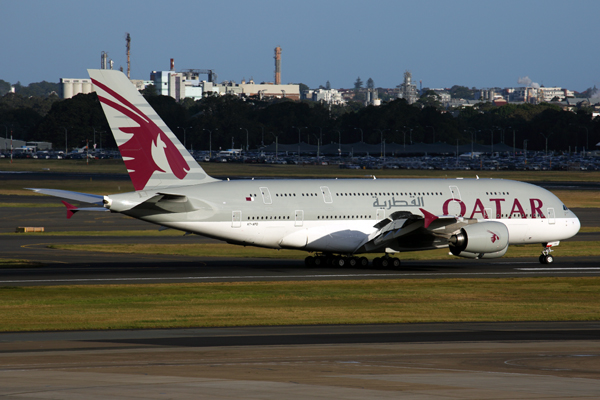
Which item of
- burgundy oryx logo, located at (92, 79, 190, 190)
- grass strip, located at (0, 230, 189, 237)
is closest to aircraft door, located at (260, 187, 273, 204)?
burgundy oryx logo, located at (92, 79, 190, 190)

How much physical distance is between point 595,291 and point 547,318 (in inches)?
289

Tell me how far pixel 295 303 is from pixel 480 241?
13851 millimetres

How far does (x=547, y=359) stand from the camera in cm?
1986

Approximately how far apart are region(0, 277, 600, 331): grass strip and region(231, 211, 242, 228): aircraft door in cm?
499

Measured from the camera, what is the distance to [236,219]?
39812mm

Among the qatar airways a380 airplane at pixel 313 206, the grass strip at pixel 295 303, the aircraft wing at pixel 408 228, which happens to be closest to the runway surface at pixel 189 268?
the qatar airways a380 airplane at pixel 313 206

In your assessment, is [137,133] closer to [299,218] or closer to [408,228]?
[299,218]

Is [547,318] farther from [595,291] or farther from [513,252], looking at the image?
[513,252]

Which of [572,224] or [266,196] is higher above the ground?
[266,196]

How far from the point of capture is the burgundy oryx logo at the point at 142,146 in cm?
3834

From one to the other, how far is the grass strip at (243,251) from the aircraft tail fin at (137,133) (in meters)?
10.5

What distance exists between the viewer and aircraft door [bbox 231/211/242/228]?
39.8m

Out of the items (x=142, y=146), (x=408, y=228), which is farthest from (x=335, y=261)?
(x=142, y=146)

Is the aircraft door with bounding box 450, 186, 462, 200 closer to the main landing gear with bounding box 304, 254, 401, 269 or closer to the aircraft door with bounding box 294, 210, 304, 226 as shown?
the main landing gear with bounding box 304, 254, 401, 269
